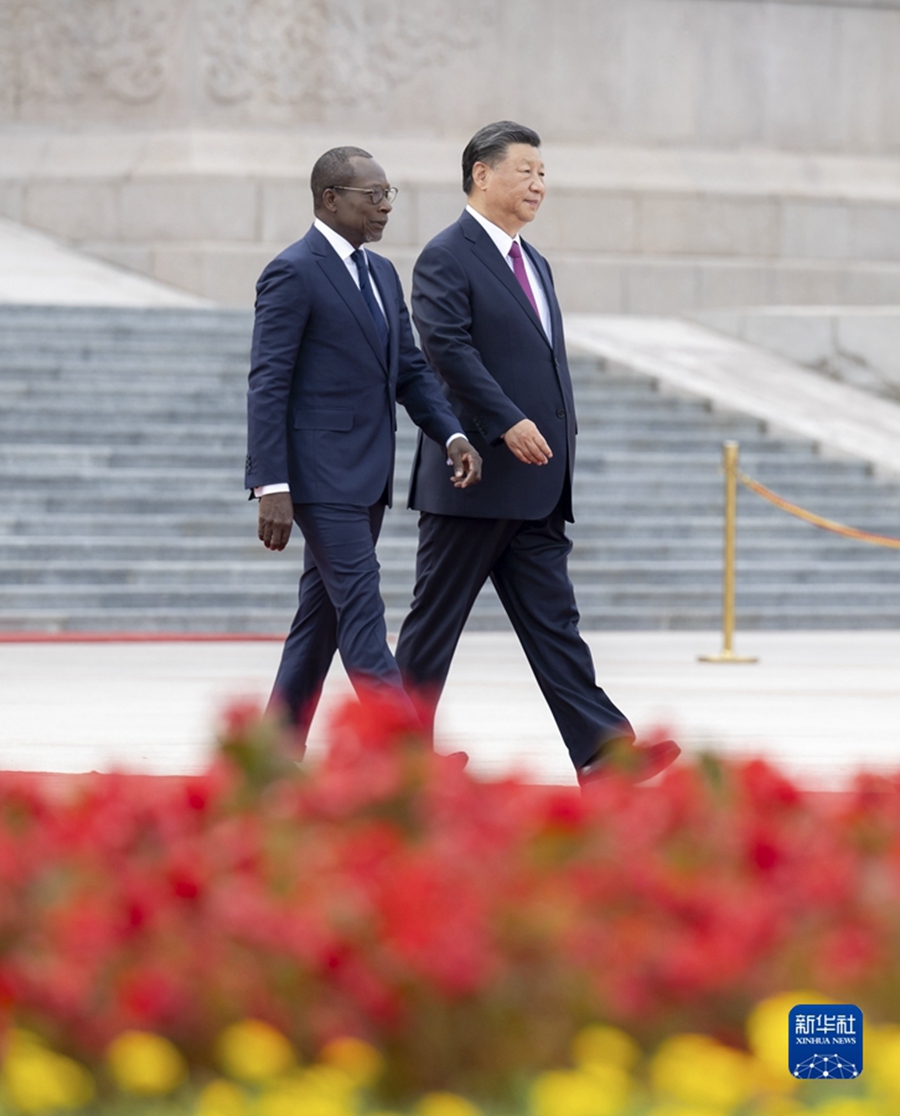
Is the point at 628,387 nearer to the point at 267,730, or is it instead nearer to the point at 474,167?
the point at 474,167

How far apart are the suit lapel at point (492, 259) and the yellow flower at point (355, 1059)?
13.0 ft

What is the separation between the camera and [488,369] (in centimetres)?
615

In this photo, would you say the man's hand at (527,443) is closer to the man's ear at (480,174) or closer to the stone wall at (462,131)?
the man's ear at (480,174)

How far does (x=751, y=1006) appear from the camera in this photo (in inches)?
99.7

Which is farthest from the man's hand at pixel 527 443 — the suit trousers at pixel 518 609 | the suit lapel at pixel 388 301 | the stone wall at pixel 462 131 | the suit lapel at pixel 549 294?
the stone wall at pixel 462 131

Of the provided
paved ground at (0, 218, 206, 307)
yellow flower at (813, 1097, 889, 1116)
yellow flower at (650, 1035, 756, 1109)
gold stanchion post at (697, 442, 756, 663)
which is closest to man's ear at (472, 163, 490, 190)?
yellow flower at (650, 1035, 756, 1109)

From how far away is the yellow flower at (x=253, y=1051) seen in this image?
89.9 inches

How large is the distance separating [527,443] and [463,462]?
0.18 meters

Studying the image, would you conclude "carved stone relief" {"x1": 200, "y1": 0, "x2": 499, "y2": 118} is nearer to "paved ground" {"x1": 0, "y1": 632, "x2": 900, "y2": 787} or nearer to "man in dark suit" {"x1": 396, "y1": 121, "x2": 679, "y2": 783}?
"paved ground" {"x1": 0, "y1": 632, "x2": 900, "y2": 787}

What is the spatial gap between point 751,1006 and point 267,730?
102 cm

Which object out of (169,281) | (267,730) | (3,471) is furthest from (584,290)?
(267,730)

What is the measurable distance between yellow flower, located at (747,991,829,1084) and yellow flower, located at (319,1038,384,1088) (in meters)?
0.40

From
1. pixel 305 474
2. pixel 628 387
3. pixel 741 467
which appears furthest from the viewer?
pixel 628 387

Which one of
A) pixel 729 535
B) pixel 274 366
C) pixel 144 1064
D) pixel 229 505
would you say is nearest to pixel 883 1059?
pixel 144 1064
